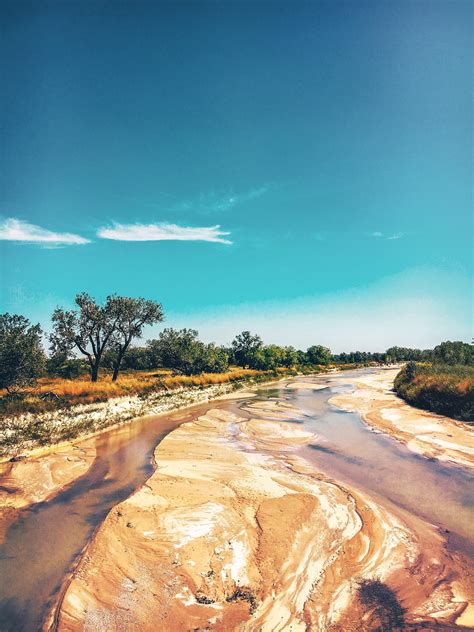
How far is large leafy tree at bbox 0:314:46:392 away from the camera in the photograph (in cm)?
1988

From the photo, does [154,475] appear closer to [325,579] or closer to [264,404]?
[325,579]

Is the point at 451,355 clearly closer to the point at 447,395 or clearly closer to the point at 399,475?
the point at 447,395

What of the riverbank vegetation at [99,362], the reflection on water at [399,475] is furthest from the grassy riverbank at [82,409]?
the reflection on water at [399,475]

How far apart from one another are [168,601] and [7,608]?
115 inches

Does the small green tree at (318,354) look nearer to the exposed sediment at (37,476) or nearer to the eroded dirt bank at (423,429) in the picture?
the eroded dirt bank at (423,429)

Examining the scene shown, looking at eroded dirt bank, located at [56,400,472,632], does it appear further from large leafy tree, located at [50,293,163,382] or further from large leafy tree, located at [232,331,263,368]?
large leafy tree, located at [232,331,263,368]

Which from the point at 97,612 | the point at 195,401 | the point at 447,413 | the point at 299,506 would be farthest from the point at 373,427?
the point at 97,612

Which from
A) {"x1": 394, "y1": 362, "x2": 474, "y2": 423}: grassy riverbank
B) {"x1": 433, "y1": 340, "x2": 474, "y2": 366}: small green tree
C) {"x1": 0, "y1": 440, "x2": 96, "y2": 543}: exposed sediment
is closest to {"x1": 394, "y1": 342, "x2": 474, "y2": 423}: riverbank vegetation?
{"x1": 394, "y1": 362, "x2": 474, "y2": 423}: grassy riverbank

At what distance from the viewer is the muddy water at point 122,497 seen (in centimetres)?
603

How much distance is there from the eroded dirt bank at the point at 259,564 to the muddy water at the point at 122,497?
1.90ft

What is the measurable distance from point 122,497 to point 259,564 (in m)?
5.56

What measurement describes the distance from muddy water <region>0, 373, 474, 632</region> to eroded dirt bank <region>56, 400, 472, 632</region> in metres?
0.58

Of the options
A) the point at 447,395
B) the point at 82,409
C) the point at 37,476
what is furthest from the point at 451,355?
the point at 37,476

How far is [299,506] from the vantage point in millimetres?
8898
